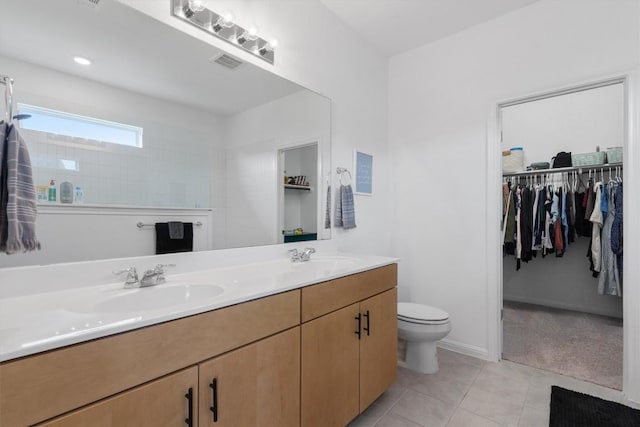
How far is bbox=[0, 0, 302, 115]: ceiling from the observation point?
3.52 feet

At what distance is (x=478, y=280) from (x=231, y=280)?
197 cm

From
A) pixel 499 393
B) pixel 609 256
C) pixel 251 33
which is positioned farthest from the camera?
pixel 609 256

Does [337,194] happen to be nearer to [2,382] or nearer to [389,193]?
[389,193]

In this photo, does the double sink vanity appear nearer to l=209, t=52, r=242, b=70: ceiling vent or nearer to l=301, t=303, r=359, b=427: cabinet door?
l=301, t=303, r=359, b=427: cabinet door

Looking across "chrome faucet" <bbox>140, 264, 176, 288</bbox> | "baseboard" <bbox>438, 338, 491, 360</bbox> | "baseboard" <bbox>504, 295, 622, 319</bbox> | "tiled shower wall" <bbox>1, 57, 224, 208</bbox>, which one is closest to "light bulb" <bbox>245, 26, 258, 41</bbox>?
"tiled shower wall" <bbox>1, 57, 224, 208</bbox>

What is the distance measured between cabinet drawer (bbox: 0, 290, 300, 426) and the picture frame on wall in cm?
161

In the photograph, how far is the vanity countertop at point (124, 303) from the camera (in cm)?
70

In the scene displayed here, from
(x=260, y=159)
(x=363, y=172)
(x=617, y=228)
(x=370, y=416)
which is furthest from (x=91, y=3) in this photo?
(x=617, y=228)

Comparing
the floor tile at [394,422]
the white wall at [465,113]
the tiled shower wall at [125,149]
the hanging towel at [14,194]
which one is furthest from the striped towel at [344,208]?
the hanging towel at [14,194]

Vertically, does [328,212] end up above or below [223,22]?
below

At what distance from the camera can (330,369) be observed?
140 cm

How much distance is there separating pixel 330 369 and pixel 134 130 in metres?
1.37

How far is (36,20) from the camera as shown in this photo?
3.56 ft

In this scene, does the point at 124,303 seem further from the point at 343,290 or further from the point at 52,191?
the point at 343,290
